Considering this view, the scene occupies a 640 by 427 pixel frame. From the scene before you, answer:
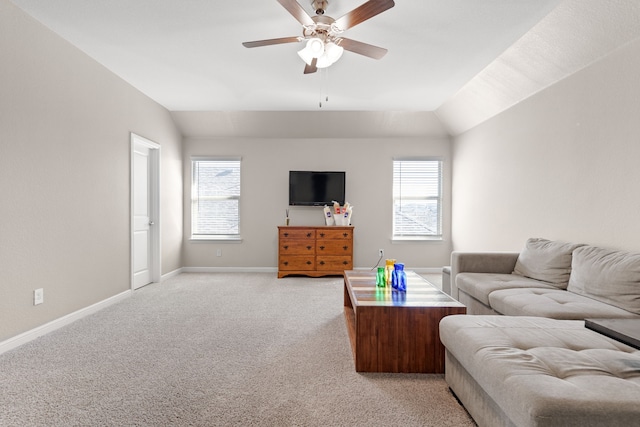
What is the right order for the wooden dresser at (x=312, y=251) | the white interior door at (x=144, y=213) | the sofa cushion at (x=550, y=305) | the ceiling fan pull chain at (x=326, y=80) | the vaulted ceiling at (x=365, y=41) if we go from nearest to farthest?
the sofa cushion at (x=550, y=305) → the vaulted ceiling at (x=365, y=41) → the ceiling fan pull chain at (x=326, y=80) → the white interior door at (x=144, y=213) → the wooden dresser at (x=312, y=251)

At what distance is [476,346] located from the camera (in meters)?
1.56

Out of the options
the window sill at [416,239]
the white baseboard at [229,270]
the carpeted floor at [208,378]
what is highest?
the window sill at [416,239]

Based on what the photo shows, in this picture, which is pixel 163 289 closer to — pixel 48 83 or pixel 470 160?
pixel 48 83

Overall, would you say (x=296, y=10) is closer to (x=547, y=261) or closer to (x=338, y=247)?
(x=547, y=261)

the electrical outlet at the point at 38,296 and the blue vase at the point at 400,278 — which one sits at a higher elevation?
the blue vase at the point at 400,278

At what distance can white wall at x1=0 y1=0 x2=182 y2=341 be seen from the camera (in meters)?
2.64

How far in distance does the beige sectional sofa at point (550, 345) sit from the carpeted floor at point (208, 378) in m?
0.42

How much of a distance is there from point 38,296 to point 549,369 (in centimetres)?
359

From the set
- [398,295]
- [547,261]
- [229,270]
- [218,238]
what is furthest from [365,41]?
[229,270]

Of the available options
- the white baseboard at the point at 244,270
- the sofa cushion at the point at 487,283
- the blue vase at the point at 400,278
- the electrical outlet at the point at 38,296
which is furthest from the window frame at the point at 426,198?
the electrical outlet at the point at 38,296

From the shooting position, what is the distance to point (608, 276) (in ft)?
7.70

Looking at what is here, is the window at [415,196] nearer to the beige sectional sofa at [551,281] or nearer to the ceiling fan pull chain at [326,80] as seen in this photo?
the ceiling fan pull chain at [326,80]

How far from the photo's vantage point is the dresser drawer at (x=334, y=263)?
5.55m

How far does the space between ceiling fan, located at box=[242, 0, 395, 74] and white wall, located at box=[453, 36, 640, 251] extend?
183 cm
